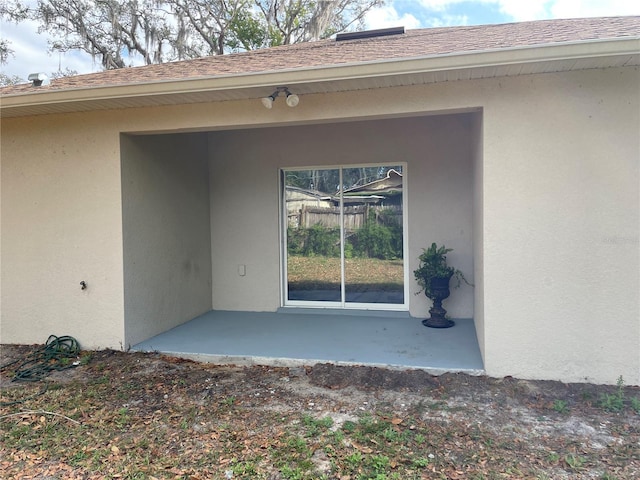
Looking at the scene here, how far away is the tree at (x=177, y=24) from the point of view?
1466cm

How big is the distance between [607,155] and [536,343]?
1.76 m

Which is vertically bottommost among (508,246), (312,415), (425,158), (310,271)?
(312,415)

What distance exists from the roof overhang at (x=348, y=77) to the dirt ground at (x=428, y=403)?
274 centimetres

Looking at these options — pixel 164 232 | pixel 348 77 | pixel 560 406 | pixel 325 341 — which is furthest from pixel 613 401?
pixel 164 232

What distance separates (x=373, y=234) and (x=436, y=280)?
123 centimetres

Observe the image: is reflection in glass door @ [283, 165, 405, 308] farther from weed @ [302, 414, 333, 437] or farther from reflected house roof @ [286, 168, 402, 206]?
weed @ [302, 414, 333, 437]

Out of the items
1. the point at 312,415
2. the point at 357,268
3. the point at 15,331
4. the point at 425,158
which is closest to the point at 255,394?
the point at 312,415

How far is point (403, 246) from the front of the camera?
246 inches

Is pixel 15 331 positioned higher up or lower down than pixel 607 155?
lower down

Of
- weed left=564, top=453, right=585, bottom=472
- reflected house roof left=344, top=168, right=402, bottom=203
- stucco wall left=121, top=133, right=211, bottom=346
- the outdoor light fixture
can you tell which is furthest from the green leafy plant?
stucco wall left=121, top=133, right=211, bottom=346

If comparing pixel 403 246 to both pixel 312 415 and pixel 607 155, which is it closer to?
pixel 607 155

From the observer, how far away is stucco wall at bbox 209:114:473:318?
19.7ft

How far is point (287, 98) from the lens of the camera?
418cm

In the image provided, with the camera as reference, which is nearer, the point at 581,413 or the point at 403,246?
the point at 581,413
